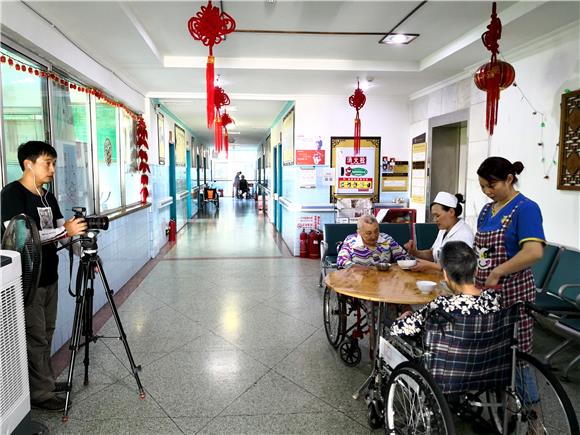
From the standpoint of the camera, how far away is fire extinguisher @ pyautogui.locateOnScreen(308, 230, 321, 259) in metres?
6.52

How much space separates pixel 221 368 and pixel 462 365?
1746mm

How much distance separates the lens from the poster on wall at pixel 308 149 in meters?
6.52

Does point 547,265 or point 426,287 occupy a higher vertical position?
point 426,287

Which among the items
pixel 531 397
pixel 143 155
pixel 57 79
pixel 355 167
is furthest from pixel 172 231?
pixel 531 397

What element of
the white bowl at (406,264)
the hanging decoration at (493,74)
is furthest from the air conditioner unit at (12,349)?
the hanging decoration at (493,74)

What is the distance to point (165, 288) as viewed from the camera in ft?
15.9

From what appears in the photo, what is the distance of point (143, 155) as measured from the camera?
5988mm

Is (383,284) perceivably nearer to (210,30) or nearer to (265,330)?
(265,330)

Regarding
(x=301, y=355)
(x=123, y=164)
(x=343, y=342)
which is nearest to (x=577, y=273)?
(x=343, y=342)

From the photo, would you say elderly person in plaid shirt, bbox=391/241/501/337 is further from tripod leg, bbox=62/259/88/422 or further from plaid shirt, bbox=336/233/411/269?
tripod leg, bbox=62/259/88/422

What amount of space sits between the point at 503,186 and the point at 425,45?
272 cm

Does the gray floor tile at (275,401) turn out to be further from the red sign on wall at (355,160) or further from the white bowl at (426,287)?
the red sign on wall at (355,160)

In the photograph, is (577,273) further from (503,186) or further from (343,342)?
(343,342)

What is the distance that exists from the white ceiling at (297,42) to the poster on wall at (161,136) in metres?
0.89
